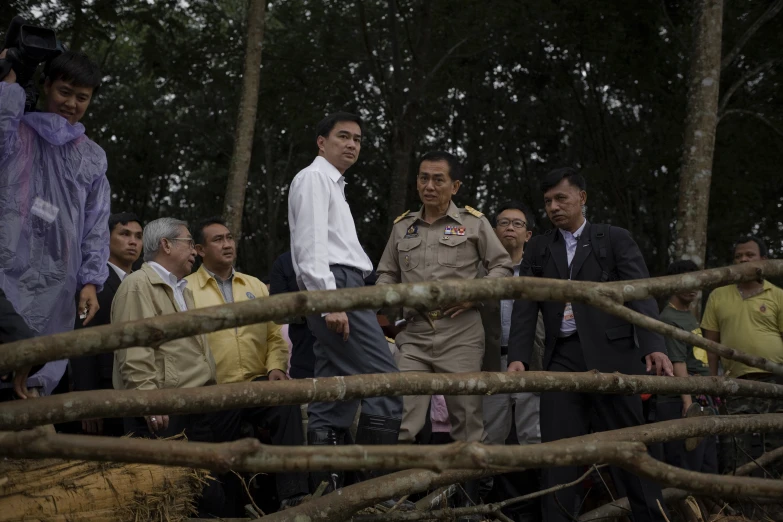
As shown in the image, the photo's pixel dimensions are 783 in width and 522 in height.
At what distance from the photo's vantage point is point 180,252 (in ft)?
19.4

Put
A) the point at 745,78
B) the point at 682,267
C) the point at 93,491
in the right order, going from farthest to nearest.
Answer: the point at 745,78
the point at 682,267
the point at 93,491

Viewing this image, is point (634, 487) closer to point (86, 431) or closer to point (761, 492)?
point (761, 492)

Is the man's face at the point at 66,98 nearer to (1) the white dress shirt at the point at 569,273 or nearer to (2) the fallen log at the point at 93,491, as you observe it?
(2) the fallen log at the point at 93,491

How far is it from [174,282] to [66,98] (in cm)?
148

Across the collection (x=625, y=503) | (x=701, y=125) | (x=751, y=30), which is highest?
(x=751, y=30)

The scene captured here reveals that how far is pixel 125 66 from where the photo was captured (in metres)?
18.6

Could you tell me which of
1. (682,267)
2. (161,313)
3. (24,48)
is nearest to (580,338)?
(682,267)

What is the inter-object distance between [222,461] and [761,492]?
1.90 m

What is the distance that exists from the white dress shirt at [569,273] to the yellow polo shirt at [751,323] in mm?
2582

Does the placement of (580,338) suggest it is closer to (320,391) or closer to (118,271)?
(320,391)

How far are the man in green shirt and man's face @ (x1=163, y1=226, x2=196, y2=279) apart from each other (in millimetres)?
3118

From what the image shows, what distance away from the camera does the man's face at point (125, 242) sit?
6449mm

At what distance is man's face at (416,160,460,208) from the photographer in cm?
609

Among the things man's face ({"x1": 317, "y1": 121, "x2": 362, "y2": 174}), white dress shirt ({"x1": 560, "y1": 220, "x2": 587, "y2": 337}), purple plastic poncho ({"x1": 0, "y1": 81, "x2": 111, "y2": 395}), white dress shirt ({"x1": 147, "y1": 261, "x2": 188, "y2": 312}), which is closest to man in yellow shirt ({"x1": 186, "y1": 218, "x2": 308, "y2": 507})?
white dress shirt ({"x1": 147, "y1": 261, "x2": 188, "y2": 312})
